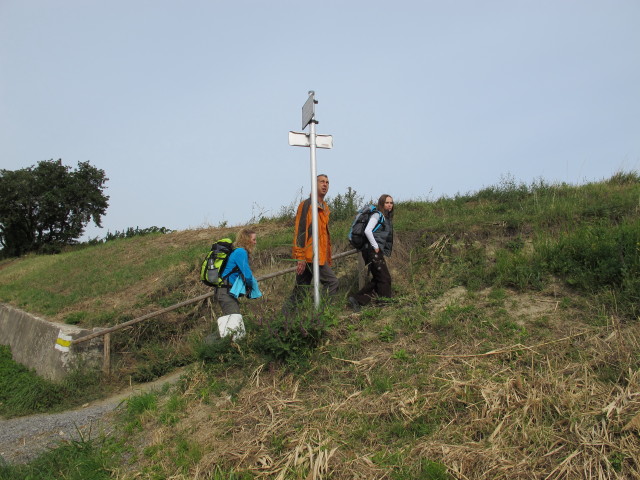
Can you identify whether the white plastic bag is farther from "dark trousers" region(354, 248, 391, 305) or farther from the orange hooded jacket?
"dark trousers" region(354, 248, 391, 305)

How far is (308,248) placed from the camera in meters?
6.15

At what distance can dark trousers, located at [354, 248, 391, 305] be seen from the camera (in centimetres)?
623

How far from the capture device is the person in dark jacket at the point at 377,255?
6.22m

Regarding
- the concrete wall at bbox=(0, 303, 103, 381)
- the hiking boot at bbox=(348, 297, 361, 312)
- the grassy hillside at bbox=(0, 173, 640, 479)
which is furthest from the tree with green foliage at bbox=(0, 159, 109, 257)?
the hiking boot at bbox=(348, 297, 361, 312)

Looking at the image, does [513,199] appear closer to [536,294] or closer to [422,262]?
[422,262]

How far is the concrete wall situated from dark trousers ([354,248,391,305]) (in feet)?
15.4

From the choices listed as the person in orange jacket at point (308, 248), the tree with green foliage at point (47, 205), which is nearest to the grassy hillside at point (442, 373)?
the person in orange jacket at point (308, 248)

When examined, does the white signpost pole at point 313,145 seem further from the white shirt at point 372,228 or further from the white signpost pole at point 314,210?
the white shirt at point 372,228

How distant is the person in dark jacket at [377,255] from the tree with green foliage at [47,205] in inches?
1105

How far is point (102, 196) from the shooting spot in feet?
105

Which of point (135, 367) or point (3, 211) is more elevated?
point (3, 211)

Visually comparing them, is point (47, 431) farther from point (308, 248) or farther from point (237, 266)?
point (308, 248)

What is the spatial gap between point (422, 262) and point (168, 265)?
655 cm

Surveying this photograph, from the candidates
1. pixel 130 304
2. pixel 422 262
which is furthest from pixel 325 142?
pixel 130 304
